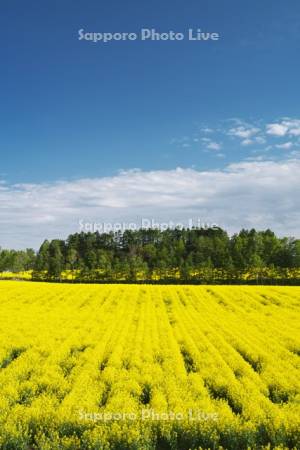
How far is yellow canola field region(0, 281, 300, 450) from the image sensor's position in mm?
14305

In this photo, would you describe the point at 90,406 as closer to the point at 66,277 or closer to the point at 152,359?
the point at 152,359

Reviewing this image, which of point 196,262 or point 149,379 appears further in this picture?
point 196,262

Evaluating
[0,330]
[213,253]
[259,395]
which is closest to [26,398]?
[259,395]

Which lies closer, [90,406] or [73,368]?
[90,406]

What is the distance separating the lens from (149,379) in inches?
776

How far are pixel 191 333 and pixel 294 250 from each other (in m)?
76.2

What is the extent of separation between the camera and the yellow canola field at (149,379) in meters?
14.3

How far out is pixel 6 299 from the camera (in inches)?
1987

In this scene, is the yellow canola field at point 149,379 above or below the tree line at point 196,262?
below

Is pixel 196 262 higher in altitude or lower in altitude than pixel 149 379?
higher

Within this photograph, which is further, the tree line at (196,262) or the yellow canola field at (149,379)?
the tree line at (196,262)

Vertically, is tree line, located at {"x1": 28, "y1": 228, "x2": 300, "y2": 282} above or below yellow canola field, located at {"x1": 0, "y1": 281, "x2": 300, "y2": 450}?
above

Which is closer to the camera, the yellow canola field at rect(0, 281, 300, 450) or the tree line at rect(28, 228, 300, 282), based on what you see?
the yellow canola field at rect(0, 281, 300, 450)

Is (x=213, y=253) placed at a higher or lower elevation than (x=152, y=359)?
higher
